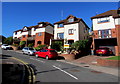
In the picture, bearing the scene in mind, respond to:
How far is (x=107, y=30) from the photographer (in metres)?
24.5

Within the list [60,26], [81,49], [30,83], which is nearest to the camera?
[30,83]

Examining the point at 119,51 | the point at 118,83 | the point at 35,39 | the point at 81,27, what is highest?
the point at 81,27

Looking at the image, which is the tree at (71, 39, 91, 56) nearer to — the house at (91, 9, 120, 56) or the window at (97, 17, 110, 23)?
the house at (91, 9, 120, 56)

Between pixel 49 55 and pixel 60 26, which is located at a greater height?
pixel 60 26

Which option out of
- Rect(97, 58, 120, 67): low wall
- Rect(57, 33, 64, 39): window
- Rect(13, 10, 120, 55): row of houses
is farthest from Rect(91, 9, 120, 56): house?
Rect(57, 33, 64, 39): window

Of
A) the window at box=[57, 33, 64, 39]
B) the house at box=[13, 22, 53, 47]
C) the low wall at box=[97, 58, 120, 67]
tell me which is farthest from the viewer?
the house at box=[13, 22, 53, 47]

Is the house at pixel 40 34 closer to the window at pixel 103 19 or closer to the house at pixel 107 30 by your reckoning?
the house at pixel 107 30

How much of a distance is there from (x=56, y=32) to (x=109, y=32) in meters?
15.9

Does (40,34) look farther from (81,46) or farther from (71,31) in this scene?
(81,46)

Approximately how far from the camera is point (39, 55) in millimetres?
20625

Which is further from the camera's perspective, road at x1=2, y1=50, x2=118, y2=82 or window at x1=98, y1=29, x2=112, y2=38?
window at x1=98, y1=29, x2=112, y2=38

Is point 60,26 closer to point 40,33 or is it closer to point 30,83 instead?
point 40,33

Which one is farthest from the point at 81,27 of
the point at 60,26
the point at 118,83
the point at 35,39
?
the point at 118,83

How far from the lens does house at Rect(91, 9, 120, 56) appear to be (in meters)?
23.0
